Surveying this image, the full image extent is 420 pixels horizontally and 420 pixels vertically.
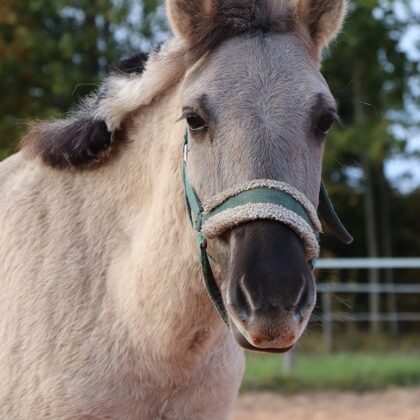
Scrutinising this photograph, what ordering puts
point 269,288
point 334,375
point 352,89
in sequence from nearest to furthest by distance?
point 269,288, point 334,375, point 352,89

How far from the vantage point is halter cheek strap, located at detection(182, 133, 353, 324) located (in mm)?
2797

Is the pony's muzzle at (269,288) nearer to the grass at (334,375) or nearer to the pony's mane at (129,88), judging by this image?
the pony's mane at (129,88)

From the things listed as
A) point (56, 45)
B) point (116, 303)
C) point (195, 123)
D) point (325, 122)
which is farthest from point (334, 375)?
point (56, 45)

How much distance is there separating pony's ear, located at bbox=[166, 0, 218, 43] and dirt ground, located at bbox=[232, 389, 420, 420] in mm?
5732

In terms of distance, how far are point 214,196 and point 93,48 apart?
58.0 ft

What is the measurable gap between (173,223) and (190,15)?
0.84 m

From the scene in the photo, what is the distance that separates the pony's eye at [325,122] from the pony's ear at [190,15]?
596mm

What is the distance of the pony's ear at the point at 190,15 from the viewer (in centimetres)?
323

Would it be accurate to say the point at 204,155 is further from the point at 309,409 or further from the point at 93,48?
the point at 93,48

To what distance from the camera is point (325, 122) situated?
309cm

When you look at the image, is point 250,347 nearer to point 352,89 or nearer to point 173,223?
point 173,223

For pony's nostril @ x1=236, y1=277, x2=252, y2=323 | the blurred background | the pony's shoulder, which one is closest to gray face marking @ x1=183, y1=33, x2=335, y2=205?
pony's nostril @ x1=236, y1=277, x2=252, y2=323

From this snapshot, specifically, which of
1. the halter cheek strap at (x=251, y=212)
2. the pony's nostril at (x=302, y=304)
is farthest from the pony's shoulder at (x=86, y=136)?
the pony's nostril at (x=302, y=304)

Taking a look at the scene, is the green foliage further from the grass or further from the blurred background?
the grass
